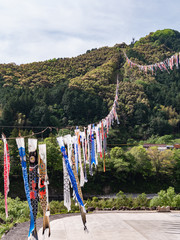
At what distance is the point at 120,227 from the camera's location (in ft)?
46.7

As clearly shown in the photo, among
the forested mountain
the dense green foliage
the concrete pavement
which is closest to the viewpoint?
the concrete pavement

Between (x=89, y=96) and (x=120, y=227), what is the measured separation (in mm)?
45428

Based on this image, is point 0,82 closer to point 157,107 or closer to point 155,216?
point 157,107

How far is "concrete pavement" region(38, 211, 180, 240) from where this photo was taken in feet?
41.2

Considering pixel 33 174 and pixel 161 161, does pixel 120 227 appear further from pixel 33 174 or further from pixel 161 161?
pixel 161 161

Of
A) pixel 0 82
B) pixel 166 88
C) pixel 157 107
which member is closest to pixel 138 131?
pixel 157 107

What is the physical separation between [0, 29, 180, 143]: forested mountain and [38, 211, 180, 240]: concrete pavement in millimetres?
32172

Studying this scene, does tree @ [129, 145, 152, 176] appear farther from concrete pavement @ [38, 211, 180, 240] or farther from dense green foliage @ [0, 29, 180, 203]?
concrete pavement @ [38, 211, 180, 240]

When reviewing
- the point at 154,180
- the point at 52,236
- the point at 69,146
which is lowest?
the point at 154,180

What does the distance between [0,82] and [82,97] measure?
20.5 metres

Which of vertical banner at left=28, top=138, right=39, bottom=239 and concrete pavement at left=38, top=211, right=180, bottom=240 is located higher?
vertical banner at left=28, top=138, right=39, bottom=239

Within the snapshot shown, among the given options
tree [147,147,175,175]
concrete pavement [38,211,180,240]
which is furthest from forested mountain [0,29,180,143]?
concrete pavement [38,211,180,240]

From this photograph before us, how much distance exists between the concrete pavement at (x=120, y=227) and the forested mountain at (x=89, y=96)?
32172 mm

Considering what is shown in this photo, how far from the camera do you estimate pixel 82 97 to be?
57625mm
